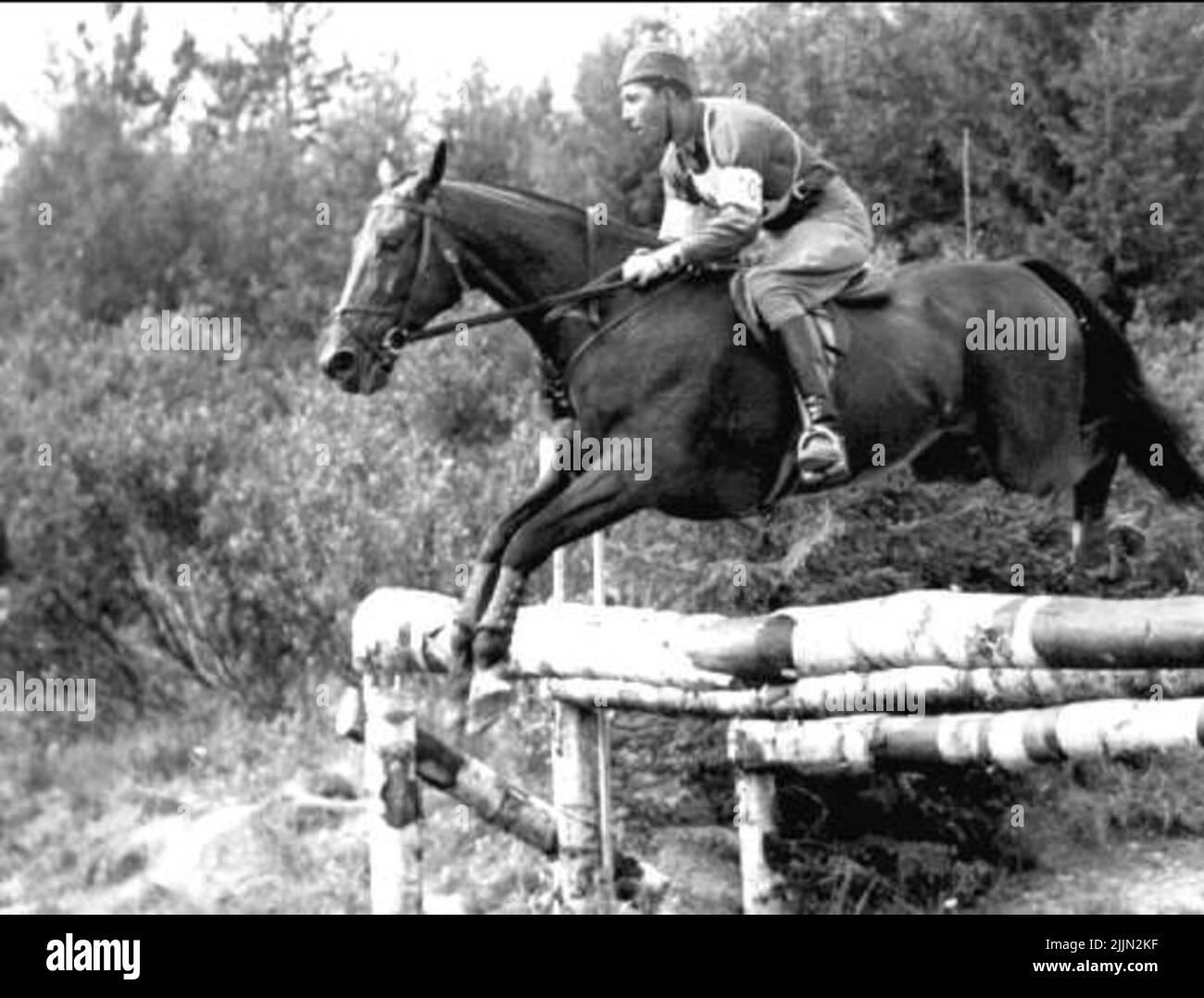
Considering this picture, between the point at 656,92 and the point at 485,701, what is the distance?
2.26 m

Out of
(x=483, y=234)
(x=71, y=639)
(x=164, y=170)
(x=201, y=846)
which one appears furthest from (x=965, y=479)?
(x=164, y=170)

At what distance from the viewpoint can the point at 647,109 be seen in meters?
8.61

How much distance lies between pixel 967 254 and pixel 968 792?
290 centimetres

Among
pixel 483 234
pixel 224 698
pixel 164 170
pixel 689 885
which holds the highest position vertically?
pixel 164 170

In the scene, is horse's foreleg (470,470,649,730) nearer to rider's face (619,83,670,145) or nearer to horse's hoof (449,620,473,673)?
horse's hoof (449,620,473,673)

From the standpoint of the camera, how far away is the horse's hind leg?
31.2ft

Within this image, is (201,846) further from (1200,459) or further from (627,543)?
(1200,459)

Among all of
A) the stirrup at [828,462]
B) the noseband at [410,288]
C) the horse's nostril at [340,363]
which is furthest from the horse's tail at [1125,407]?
the horse's nostril at [340,363]

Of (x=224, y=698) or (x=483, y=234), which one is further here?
(x=224, y=698)

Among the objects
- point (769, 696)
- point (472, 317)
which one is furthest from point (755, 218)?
point (769, 696)

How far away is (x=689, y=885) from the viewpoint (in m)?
10.6

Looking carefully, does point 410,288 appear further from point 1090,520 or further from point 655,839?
point 655,839

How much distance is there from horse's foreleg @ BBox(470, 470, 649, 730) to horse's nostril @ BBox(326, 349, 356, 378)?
2.73ft

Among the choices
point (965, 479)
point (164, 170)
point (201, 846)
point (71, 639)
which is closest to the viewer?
point (965, 479)
